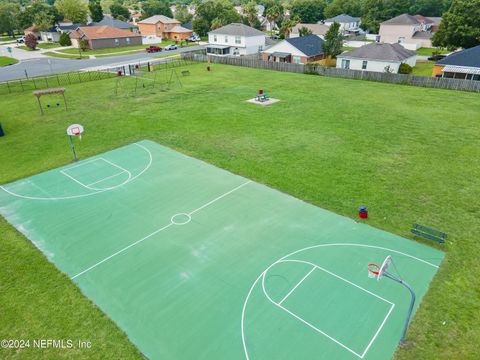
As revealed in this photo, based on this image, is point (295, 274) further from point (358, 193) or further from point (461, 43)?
point (461, 43)

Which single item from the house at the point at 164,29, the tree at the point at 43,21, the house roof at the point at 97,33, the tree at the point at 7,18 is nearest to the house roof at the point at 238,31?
the house at the point at 164,29

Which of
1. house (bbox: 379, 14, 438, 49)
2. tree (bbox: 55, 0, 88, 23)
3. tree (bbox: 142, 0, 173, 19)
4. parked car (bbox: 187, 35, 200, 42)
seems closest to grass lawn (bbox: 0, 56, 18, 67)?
tree (bbox: 55, 0, 88, 23)

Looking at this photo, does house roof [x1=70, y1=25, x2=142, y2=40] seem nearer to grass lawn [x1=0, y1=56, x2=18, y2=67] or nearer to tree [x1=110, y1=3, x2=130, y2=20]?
grass lawn [x1=0, y1=56, x2=18, y2=67]

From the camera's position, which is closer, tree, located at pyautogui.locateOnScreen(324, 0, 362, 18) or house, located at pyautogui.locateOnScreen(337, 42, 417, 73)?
house, located at pyautogui.locateOnScreen(337, 42, 417, 73)

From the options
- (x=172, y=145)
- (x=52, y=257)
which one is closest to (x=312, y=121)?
(x=172, y=145)

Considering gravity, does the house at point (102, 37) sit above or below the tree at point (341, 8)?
below

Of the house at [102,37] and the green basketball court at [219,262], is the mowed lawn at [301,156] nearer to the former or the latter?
the green basketball court at [219,262]
